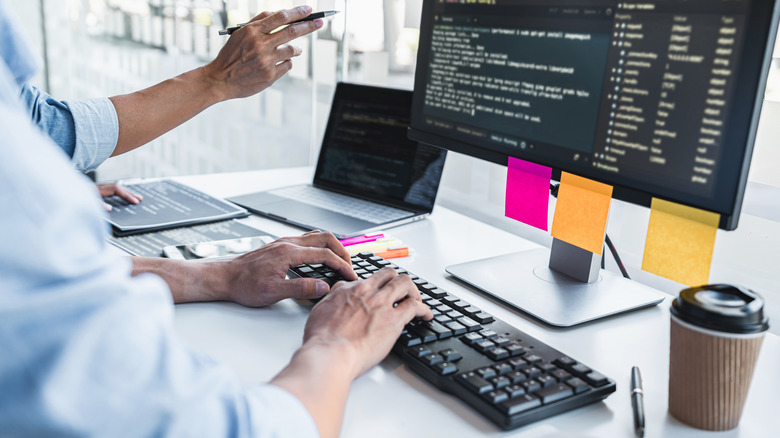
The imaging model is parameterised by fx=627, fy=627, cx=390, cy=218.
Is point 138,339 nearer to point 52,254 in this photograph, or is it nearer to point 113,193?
point 52,254

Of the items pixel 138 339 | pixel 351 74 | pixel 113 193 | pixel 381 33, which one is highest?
pixel 381 33

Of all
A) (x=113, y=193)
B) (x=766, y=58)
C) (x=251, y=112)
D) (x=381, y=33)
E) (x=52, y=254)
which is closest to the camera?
(x=52, y=254)

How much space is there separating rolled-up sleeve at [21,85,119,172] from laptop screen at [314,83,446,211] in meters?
0.47

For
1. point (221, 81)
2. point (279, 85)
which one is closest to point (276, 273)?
point (221, 81)

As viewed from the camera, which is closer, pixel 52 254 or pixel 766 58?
pixel 52 254

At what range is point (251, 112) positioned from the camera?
9.63 feet

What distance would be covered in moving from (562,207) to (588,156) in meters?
0.08

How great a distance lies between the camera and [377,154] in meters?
1.32

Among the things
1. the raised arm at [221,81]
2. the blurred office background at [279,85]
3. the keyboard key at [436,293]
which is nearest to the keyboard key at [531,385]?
the keyboard key at [436,293]

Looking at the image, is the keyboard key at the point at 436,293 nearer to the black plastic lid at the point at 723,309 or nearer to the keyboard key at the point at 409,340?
the keyboard key at the point at 409,340

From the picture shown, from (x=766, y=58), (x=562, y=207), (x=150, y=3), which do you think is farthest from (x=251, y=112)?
(x=766, y=58)

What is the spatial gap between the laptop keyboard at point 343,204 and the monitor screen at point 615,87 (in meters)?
0.24

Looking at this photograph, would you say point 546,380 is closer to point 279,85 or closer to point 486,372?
point 486,372

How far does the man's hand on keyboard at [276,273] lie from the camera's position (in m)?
0.79
